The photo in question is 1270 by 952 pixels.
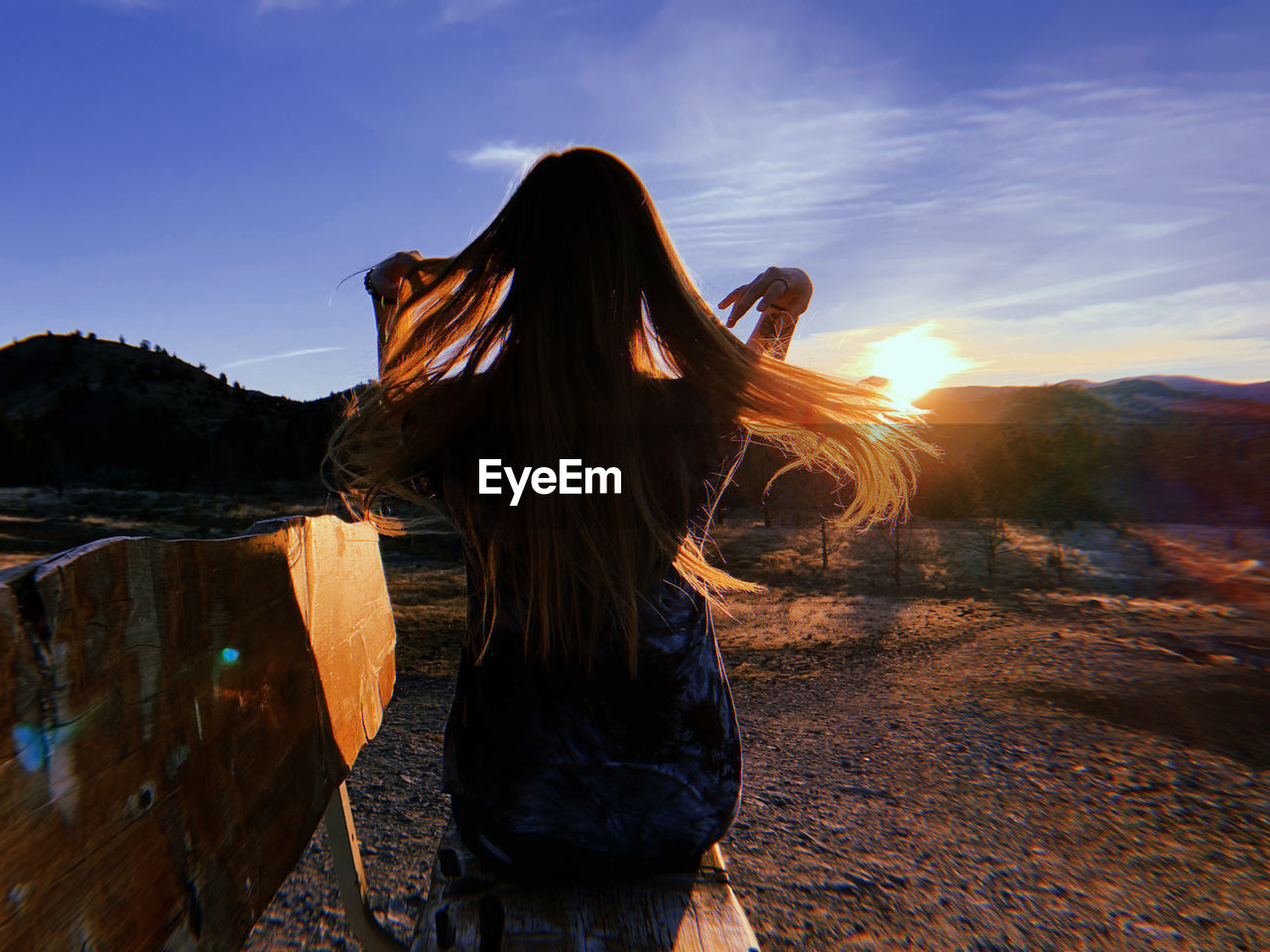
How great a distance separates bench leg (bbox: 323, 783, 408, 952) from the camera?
170 cm

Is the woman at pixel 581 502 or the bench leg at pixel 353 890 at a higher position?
the woman at pixel 581 502

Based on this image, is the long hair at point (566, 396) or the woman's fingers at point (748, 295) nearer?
the long hair at point (566, 396)

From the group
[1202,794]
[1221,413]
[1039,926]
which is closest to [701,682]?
[1039,926]

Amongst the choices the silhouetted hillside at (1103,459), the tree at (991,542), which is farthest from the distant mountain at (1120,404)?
the tree at (991,542)

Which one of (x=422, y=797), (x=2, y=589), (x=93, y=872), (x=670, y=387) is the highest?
(x=670, y=387)

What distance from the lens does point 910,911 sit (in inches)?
108

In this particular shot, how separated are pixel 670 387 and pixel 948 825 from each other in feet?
10.1

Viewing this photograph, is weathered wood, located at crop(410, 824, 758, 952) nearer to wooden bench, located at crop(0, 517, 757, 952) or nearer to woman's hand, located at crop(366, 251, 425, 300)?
wooden bench, located at crop(0, 517, 757, 952)

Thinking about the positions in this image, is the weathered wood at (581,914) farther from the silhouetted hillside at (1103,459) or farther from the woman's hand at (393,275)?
the silhouetted hillside at (1103,459)

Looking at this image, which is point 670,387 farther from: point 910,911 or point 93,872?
point 910,911

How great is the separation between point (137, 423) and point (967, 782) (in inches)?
2369

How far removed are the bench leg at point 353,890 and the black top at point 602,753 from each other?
1.33ft

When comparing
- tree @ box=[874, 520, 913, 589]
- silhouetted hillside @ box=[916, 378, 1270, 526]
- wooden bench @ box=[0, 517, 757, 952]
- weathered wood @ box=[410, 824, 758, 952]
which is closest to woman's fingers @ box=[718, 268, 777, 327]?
wooden bench @ box=[0, 517, 757, 952]

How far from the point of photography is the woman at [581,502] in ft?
4.64
